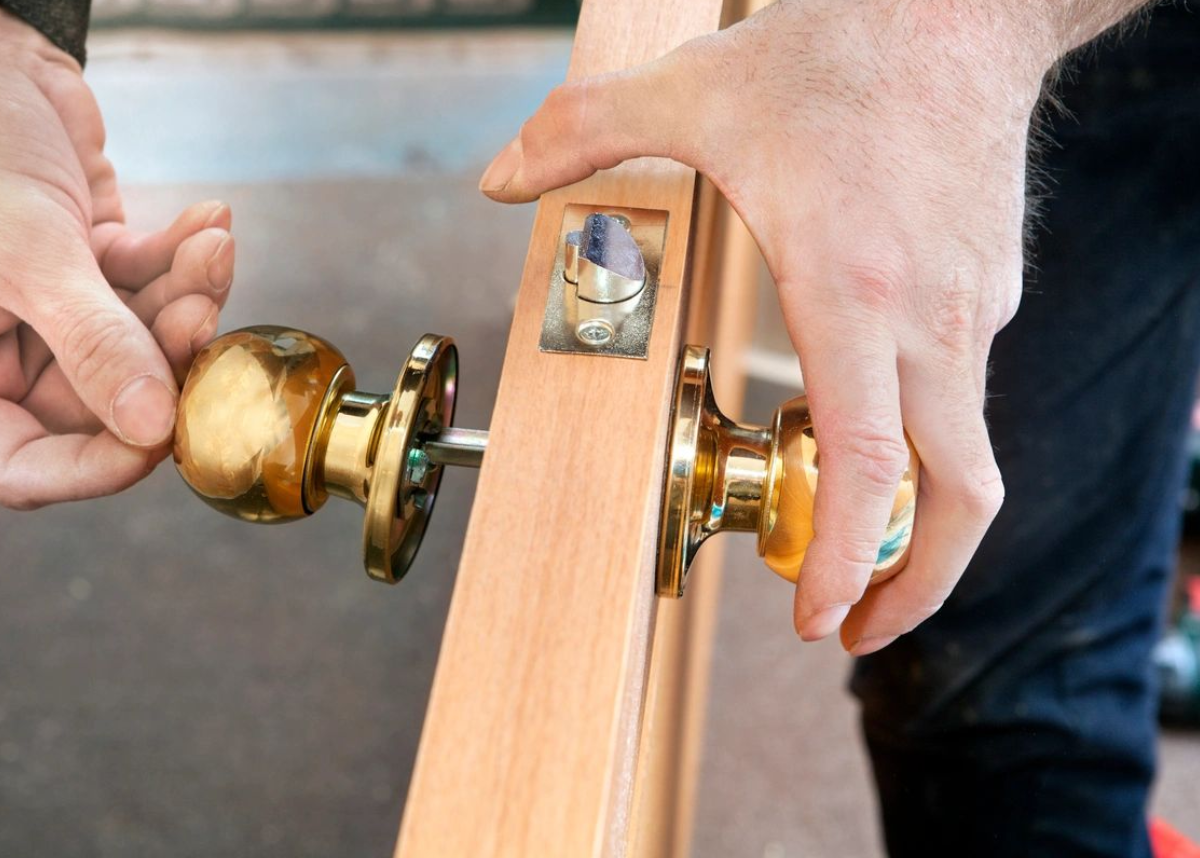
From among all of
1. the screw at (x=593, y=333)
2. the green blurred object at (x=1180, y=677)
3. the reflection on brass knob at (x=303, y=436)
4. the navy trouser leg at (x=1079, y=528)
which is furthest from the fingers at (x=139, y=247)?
the green blurred object at (x=1180, y=677)

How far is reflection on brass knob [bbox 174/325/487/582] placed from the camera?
14.9 inches

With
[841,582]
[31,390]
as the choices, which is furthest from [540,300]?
[31,390]

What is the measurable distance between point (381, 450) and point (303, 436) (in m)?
0.03

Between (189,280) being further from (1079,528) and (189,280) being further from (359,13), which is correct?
(359,13)

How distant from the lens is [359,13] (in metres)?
1.43

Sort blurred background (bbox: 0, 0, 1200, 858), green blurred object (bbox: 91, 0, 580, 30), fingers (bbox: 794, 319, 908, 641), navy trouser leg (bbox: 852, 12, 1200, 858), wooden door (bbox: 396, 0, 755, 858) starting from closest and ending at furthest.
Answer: wooden door (bbox: 396, 0, 755, 858) < fingers (bbox: 794, 319, 908, 641) < navy trouser leg (bbox: 852, 12, 1200, 858) < blurred background (bbox: 0, 0, 1200, 858) < green blurred object (bbox: 91, 0, 580, 30)

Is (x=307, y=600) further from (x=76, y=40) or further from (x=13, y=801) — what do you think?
(x=76, y=40)

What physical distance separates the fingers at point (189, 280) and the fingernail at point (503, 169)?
0.13 m

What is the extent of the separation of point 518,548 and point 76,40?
397mm

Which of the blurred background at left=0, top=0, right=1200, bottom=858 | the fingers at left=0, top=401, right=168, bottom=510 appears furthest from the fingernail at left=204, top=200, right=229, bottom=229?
the blurred background at left=0, top=0, right=1200, bottom=858

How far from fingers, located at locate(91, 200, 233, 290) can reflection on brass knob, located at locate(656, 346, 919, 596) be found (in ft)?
0.77

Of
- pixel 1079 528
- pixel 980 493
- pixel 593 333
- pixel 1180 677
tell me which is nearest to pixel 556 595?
pixel 593 333

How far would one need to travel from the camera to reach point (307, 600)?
1.18m

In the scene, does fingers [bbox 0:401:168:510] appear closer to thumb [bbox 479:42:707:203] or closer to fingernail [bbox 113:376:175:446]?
fingernail [bbox 113:376:175:446]
